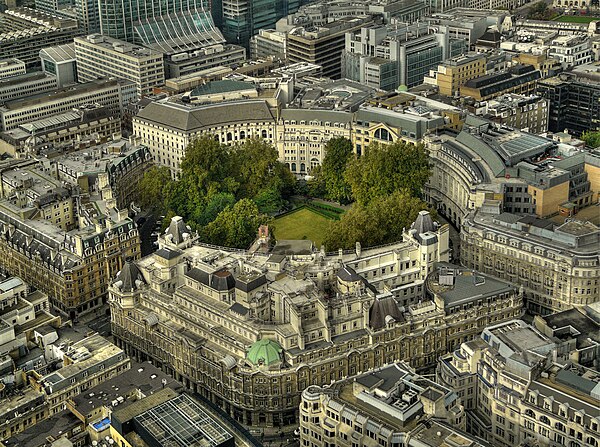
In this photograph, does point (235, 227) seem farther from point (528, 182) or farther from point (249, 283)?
point (528, 182)

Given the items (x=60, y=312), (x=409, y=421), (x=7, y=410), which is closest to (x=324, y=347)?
(x=409, y=421)

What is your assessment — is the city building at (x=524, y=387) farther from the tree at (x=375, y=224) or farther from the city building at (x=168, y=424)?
the tree at (x=375, y=224)

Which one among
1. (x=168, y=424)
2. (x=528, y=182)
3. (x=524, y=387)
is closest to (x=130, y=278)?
(x=168, y=424)

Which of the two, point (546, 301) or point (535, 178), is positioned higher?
point (535, 178)

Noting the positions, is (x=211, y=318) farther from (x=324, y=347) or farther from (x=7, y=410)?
(x=7, y=410)

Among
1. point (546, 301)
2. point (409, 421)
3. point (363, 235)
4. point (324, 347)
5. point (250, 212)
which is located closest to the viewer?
point (409, 421)

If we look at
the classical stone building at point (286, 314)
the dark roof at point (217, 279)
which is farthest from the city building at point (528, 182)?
the dark roof at point (217, 279)
